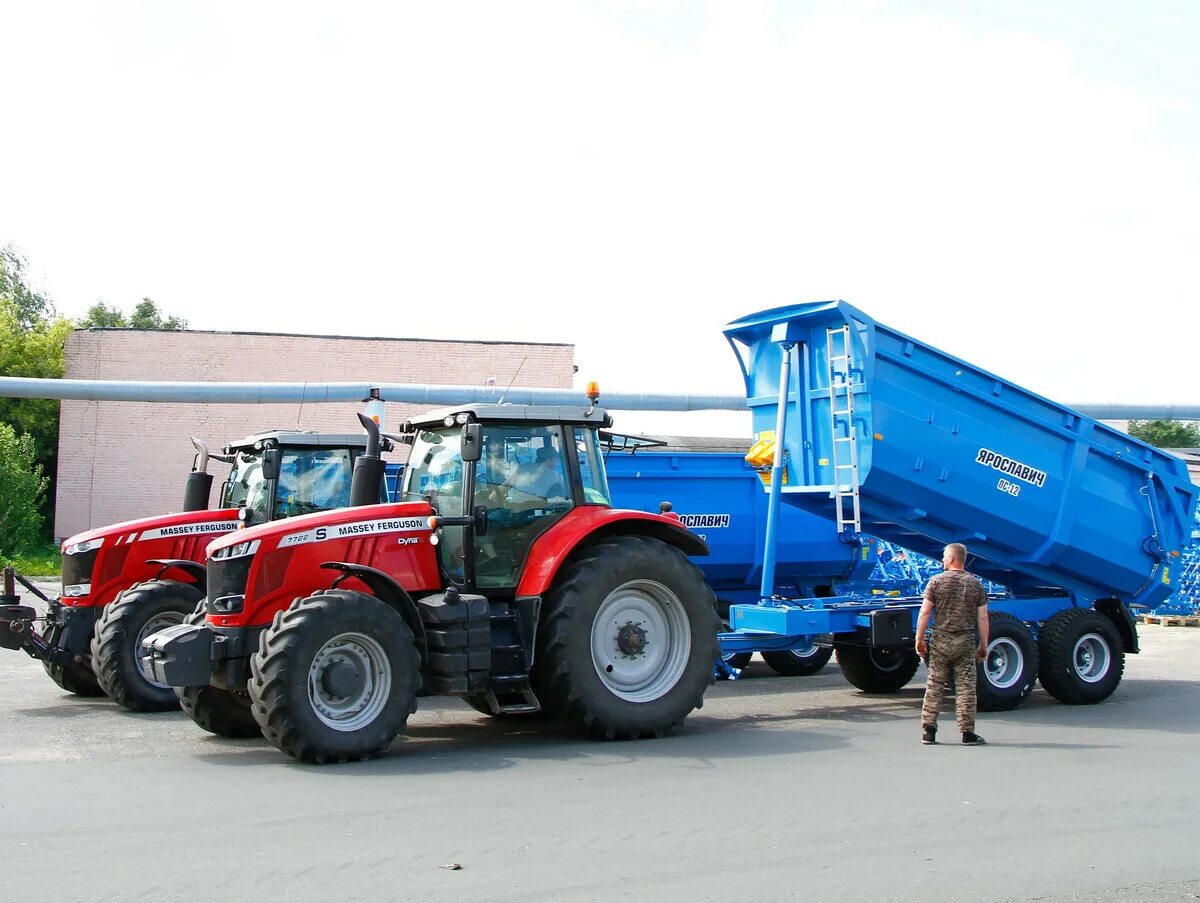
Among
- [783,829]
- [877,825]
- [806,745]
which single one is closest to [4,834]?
[783,829]

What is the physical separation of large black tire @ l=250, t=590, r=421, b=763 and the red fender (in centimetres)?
109

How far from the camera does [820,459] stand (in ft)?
38.0

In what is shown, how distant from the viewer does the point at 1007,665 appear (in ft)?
37.1

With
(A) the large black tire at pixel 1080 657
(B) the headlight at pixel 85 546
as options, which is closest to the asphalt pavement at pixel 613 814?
(A) the large black tire at pixel 1080 657

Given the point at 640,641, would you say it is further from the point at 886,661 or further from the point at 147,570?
the point at 147,570

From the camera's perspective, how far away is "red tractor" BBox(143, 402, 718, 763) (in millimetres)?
8203

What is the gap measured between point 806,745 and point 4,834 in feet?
17.7

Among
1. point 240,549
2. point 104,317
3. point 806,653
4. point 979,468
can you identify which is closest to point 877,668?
point 806,653

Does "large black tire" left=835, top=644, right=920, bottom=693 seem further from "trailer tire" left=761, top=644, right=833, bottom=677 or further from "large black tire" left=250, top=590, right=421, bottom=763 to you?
"large black tire" left=250, top=590, right=421, bottom=763

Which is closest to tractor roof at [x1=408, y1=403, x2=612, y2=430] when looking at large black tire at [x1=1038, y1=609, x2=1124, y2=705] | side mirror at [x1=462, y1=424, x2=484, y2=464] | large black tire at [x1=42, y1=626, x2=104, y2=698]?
side mirror at [x1=462, y1=424, x2=484, y2=464]

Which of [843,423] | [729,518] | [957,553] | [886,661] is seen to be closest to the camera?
[957,553]

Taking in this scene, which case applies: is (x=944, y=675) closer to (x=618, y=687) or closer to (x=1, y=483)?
(x=618, y=687)

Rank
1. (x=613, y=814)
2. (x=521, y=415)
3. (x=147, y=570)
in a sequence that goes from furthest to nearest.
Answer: (x=147, y=570) → (x=521, y=415) → (x=613, y=814)

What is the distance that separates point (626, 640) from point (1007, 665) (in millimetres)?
3970
